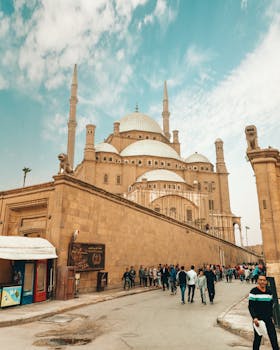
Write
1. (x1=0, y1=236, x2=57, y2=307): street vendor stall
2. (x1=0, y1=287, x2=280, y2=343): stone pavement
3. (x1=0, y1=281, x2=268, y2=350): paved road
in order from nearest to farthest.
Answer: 1. (x1=0, y1=281, x2=268, y2=350): paved road
2. (x1=0, y1=287, x2=280, y2=343): stone pavement
3. (x1=0, y1=236, x2=57, y2=307): street vendor stall

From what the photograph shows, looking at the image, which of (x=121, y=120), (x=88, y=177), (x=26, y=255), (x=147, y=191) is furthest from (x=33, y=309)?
(x=121, y=120)

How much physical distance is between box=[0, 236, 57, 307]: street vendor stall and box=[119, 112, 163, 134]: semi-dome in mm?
51322

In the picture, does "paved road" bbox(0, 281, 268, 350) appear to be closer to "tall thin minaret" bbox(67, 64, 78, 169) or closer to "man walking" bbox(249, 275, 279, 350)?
"man walking" bbox(249, 275, 279, 350)

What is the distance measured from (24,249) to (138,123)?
178 ft

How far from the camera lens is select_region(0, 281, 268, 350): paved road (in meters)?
5.11

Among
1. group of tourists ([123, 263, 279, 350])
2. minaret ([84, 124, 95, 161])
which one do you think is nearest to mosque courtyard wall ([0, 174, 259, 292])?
group of tourists ([123, 263, 279, 350])

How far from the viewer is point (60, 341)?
17.8 ft

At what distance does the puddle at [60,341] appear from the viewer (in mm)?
5207

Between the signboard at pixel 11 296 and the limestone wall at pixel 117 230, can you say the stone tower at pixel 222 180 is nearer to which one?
the limestone wall at pixel 117 230

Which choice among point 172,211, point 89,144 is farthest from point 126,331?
point 89,144

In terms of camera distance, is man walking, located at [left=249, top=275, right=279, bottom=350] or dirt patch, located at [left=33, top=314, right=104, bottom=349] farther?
dirt patch, located at [left=33, top=314, right=104, bottom=349]

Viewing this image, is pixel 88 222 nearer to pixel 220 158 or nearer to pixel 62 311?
pixel 62 311

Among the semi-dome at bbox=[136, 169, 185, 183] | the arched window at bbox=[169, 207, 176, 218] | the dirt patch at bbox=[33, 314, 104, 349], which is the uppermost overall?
the semi-dome at bbox=[136, 169, 185, 183]

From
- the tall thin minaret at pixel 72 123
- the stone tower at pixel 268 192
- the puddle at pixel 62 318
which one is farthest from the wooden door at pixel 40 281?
the tall thin minaret at pixel 72 123
